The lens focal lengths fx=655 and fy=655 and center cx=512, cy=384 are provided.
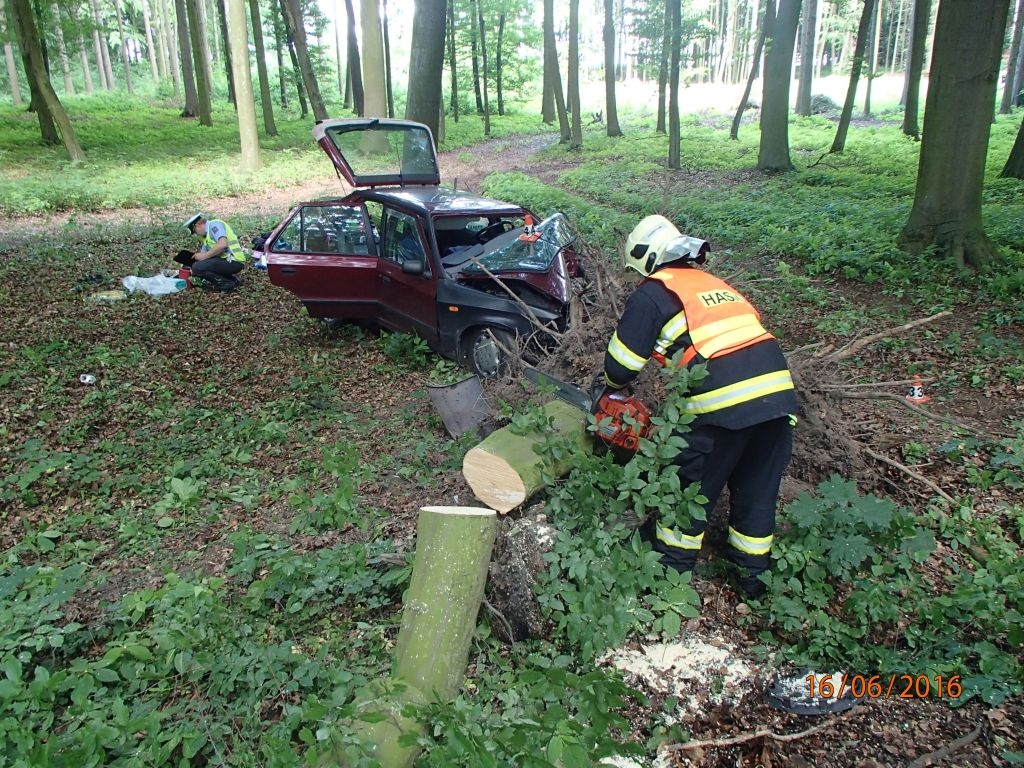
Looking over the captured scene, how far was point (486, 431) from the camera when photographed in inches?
189

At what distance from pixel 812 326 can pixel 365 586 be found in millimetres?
5577

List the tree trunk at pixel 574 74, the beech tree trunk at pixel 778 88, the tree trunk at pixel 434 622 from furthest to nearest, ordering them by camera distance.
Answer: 1. the tree trunk at pixel 574 74
2. the beech tree trunk at pixel 778 88
3. the tree trunk at pixel 434 622

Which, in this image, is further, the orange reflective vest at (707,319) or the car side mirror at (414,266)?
the car side mirror at (414,266)

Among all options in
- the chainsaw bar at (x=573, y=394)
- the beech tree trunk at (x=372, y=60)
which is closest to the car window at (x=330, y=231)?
the chainsaw bar at (x=573, y=394)

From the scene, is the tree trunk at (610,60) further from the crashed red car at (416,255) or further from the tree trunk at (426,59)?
the crashed red car at (416,255)

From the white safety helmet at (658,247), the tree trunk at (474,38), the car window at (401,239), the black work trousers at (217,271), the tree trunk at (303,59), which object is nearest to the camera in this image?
the white safety helmet at (658,247)

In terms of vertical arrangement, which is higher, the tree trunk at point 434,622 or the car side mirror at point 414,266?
the car side mirror at point 414,266

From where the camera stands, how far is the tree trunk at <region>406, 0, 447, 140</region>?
1238cm

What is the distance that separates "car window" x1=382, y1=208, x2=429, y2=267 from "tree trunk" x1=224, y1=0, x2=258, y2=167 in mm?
13284

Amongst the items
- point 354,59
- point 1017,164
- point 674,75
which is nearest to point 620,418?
point 1017,164

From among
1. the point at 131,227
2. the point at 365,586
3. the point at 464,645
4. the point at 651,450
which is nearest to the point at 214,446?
the point at 365,586

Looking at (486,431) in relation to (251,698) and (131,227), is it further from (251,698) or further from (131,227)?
(131,227)

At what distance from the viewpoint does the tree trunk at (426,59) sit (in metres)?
12.4

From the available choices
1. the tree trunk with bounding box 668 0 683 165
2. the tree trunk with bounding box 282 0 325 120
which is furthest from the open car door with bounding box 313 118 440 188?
the tree trunk with bounding box 668 0 683 165
